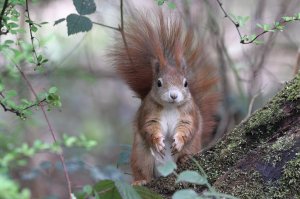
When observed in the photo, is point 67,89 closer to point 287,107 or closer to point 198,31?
point 198,31

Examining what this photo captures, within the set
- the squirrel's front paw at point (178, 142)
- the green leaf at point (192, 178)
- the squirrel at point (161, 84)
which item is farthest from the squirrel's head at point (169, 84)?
the green leaf at point (192, 178)

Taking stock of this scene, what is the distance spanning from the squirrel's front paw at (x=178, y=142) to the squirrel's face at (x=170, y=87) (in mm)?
148

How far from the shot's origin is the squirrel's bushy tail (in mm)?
2635

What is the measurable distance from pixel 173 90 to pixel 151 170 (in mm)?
363

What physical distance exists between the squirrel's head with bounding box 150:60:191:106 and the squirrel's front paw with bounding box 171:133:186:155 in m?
0.15

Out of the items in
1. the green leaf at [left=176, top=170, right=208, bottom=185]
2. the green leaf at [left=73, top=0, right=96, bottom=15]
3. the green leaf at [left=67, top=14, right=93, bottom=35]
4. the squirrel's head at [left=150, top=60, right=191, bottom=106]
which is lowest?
the squirrel's head at [left=150, top=60, right=191, bottom=106]

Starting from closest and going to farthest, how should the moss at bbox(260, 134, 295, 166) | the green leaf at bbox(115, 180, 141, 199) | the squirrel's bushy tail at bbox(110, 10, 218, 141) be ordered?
the green leaf at bbox(115, 180, 141, 199)
the moss at bbox(260, 134, 295, 166)
the squirrel's bushy tail at bbox(110, 10, 218, 141)

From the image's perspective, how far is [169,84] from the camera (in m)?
2.63

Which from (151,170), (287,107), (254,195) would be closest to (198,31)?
(151,170)

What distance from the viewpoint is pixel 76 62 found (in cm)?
538

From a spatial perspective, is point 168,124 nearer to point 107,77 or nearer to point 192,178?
point 192,178

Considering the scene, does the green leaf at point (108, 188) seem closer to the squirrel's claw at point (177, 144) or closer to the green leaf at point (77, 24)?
the green leaf at point (77, 24)

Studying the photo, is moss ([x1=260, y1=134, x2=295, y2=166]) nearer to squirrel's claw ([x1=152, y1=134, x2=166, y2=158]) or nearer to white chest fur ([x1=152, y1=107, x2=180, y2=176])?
squirrel's claw ([x1=152, y1=134, x2=166, y2=158])

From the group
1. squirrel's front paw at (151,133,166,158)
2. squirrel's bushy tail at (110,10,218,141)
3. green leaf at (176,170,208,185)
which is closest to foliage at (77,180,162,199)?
green leaf at (176,170,208,185)
